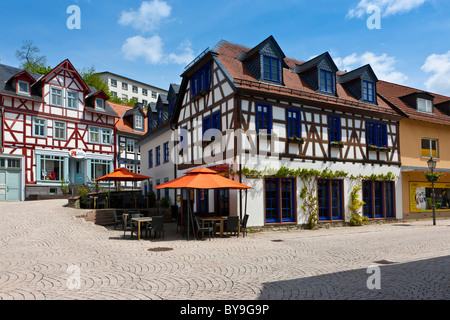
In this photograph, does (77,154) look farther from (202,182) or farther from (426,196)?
(426,196)

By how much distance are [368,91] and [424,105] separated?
529 cm

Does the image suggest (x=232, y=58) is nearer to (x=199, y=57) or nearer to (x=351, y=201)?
(x=199, y=57)

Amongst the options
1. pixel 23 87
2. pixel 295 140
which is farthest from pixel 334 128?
pixel 23 87

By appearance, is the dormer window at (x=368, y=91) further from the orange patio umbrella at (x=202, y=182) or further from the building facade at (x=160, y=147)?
the orange patio umbrella at (x=202, y=182)

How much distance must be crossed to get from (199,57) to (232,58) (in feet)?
5.79

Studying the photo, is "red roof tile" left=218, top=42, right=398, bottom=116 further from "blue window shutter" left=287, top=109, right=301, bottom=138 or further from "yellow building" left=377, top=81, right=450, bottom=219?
"yellow building" left=377, top=81, right=450, bottom=219

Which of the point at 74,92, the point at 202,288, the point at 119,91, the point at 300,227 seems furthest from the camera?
the point at 119,91

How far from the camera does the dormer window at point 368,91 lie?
68.5ft

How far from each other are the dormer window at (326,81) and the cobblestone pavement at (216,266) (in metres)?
8.55

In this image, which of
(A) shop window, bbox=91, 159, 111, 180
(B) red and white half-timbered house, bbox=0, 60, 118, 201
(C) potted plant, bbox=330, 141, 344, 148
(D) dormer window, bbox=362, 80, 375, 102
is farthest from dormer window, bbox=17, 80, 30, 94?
(D) dormer window, bbox=362, 80, 375, 102

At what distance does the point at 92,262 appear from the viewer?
28.6 ft

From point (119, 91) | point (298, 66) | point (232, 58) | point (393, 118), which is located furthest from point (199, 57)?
point (119, 91)

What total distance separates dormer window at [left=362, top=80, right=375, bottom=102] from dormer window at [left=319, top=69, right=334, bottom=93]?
237 cm

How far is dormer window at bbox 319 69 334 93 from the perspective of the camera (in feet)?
63.6
